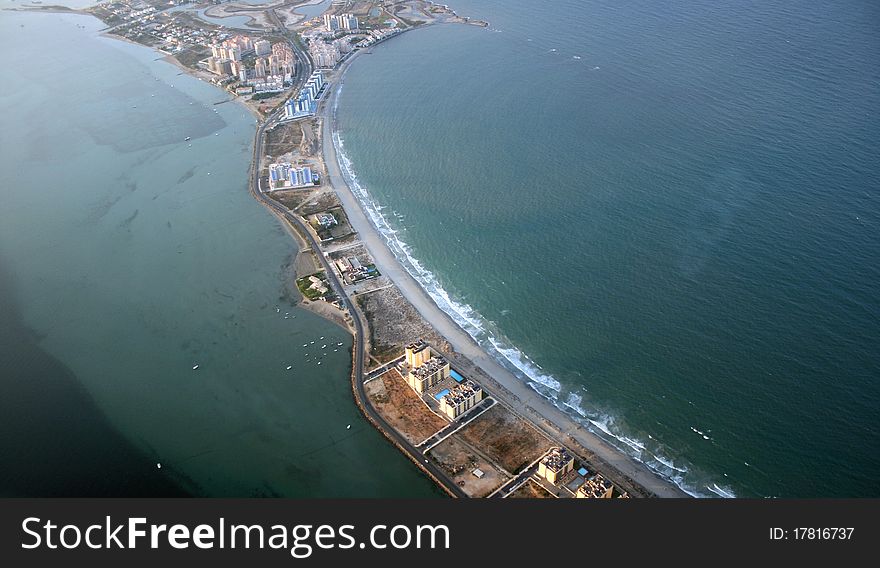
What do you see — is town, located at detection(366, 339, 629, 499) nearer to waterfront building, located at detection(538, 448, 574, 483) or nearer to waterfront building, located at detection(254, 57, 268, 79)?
waterfront building, located at detection(538, 448, 574, 483)

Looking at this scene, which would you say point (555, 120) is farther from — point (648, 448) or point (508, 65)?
point (648, 448)

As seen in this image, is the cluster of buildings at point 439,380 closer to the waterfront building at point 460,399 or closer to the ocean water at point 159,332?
the waterfront building at point 460,399

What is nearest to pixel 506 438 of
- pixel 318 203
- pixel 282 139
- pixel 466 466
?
pixel 466 466

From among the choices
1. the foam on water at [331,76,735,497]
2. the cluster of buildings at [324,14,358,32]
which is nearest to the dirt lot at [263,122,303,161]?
the foam on water at [331,76,735,497]

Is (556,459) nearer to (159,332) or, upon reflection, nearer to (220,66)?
(159,332)

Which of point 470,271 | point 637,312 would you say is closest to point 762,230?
point 637,312

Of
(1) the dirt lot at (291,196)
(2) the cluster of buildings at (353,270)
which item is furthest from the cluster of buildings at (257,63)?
(2) the cluster of buildings at (353,270)
